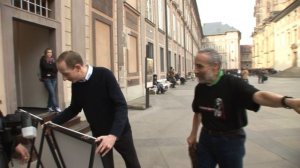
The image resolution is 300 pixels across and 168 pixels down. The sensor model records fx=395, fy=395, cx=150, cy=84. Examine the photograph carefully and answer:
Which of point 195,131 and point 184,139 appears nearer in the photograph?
point 195,131

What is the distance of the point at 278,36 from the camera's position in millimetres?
83750

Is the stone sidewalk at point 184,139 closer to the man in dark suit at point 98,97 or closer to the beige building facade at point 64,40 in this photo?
the beige building facade at point 64,40

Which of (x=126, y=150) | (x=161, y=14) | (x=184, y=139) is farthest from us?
(x=161, y=14)

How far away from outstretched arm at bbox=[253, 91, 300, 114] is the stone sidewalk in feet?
11.4

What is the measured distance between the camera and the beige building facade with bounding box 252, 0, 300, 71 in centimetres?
6930

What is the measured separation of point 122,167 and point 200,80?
3.33 meters

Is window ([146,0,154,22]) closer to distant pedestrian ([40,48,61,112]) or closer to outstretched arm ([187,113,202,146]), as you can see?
distant pedestrian ([40,48,61,112])

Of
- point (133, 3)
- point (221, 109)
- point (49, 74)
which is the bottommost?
point (221, 109)

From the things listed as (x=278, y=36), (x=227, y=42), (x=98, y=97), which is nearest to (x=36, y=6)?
(x=98, y=97)

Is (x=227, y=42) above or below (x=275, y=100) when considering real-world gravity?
above

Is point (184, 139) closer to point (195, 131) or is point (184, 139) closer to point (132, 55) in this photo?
point (195, 131)

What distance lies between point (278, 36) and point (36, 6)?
8046 centimetres

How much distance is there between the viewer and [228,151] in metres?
3.55

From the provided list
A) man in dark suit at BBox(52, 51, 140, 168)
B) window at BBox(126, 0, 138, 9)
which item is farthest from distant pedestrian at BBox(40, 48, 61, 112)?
window at BBox(126, 0, 138, 9)
